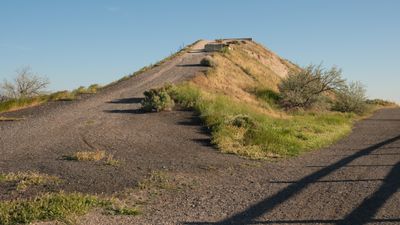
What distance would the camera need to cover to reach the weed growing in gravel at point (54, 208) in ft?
24.1

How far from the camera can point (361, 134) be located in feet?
70.4

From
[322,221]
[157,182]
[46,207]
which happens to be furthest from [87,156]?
[322,221]

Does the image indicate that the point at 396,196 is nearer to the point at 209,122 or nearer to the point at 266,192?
the point at 266,192

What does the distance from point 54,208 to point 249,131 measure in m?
10.3

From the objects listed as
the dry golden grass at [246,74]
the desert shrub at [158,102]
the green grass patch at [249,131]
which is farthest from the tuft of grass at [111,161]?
the dry golden grass at [246,74]

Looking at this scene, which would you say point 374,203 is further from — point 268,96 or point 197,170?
point 268,96

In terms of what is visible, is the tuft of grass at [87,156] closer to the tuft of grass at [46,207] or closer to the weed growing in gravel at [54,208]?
the weed growing in gravel at [54,208]

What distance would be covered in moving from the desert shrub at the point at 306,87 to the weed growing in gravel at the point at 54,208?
78.4 feet

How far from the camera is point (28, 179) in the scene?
32.0 feet

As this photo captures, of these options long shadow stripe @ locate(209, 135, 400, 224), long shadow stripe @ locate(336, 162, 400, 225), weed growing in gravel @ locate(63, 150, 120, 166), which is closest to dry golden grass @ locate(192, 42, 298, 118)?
long shadow stripe @ locate(209, 135, 400, 224)

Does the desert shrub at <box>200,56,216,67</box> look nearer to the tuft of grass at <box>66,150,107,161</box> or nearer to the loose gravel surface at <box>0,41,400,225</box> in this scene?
the loose gravel surface at <box>0,41,400,225</box>

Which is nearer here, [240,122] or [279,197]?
[279,197]

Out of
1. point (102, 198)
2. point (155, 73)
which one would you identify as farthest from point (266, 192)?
point (155, 73)

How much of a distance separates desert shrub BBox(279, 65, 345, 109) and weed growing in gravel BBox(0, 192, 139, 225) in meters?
23.9
